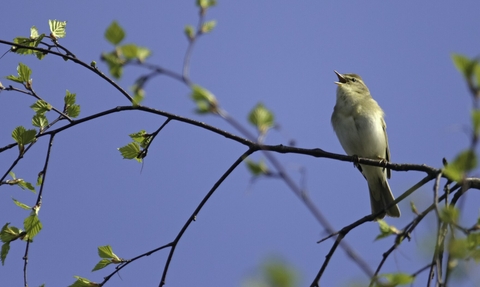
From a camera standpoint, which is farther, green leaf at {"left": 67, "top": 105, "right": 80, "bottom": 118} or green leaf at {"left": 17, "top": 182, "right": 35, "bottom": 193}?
green leaf at {"left": 67, "top": 105, "right": 80, "bottom": 118}

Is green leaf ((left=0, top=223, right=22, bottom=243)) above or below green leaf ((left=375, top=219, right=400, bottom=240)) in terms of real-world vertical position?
above

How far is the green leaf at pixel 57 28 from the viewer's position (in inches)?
180

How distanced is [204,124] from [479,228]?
2.14m

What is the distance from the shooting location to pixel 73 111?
4.71 meters

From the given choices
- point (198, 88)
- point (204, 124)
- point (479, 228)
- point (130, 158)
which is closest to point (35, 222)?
point (130, 158)

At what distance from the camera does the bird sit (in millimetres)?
8625

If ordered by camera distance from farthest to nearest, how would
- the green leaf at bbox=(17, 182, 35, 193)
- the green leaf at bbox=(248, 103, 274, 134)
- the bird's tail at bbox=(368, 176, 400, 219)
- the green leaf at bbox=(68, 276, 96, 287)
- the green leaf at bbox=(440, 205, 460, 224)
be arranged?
the bird's tail at bbox=(368, 176, 400, 219) < the green leaf at bbox=(17, 182, 35, 193) < the green leaf at bbox=(68, 276, 96, 287) < the green leaf at bbox=(440, 205, 460, 224) < the green leaf at bbox=(248, 103, 274, 134)

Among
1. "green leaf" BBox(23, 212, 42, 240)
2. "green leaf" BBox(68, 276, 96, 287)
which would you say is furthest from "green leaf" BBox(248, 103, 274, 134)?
"green leaf" BBox(23, 212, 42, 240)

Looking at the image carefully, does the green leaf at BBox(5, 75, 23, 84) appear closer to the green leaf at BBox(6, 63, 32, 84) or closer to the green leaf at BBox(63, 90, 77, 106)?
the green leaf at BBox(6, 63, 32, 84)

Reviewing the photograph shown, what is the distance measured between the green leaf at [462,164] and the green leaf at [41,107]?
10.8ft

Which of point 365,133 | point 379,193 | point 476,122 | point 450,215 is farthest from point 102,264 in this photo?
point 379,193

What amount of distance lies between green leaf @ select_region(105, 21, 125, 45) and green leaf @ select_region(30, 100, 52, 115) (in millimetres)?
2226

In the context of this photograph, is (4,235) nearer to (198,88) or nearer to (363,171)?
(198,88)

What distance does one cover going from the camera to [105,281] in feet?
12.8
